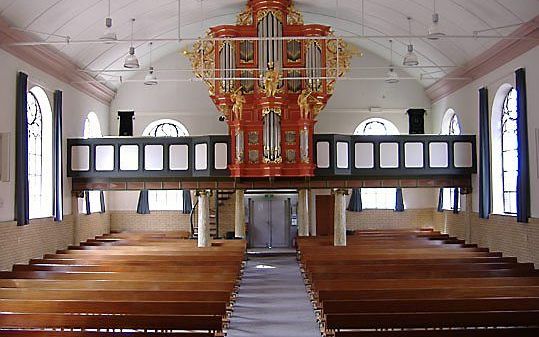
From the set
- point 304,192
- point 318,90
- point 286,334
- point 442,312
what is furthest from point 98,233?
point 442,312

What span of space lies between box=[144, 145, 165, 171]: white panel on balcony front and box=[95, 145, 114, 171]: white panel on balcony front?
1068 millimetres

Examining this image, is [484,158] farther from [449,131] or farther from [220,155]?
[220,155]

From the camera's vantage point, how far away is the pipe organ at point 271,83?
19.8 m

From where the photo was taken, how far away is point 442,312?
30.2 feet

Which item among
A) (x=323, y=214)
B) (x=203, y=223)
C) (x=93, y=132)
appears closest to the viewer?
(x=203, y=223)

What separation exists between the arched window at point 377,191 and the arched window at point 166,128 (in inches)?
286

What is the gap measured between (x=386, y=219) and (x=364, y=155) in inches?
290

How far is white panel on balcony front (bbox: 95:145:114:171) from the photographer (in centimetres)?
2055

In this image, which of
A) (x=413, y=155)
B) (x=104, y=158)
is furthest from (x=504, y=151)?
(x=104, y=158)

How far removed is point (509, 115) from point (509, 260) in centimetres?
475

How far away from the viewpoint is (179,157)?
808 inches

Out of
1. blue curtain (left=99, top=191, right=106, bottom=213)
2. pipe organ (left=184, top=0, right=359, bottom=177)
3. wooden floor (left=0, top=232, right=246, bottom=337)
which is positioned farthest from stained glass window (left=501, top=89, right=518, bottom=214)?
blue curtain (left=99, top=191, right=106, bottom=213)

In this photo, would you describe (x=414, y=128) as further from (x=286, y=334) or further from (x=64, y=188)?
(x=286, y=334)

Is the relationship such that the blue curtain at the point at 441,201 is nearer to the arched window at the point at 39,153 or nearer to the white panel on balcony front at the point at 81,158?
the white panel on balcony front at the point at 81,158
